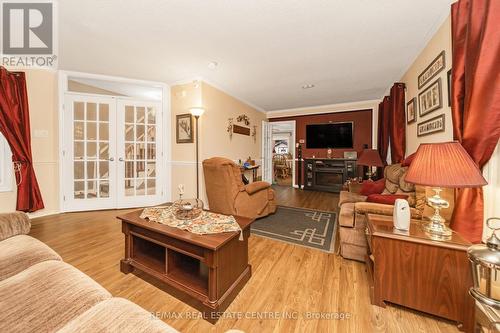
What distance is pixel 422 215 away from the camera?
1.66 metres

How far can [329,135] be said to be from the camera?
18.5 feet

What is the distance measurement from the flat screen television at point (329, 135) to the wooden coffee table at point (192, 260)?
4.71m

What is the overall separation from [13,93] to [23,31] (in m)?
1.12

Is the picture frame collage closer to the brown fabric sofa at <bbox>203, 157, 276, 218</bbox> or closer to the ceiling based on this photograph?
the ceiling

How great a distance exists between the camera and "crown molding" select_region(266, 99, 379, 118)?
5113mm

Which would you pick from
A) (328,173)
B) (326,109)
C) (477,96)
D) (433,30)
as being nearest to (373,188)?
(477,96)

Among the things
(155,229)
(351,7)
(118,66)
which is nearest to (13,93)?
(118,66)

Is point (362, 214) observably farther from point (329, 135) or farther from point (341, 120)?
point (341, 120)

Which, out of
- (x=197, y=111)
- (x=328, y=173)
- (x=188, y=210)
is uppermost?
(x=197, y=111)

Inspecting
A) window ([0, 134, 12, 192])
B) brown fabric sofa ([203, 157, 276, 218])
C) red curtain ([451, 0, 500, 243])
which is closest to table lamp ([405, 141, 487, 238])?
red curtain ([451, 0, 500, 243])

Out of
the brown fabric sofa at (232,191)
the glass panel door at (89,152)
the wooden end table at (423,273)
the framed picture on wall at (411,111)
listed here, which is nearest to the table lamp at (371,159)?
the framed picture on wall at (411,111)

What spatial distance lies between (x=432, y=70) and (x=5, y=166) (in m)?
5.83

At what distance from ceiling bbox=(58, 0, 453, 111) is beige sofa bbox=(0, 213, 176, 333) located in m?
2.14

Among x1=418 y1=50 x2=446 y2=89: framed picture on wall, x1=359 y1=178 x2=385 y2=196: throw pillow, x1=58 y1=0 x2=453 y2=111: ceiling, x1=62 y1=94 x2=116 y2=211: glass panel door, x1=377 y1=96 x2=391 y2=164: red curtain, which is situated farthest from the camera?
x1=377 y1=96 x2=391 y2=164: red curtain
